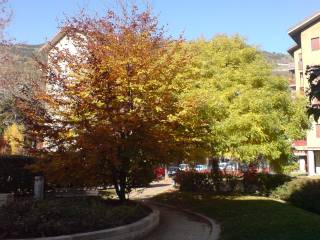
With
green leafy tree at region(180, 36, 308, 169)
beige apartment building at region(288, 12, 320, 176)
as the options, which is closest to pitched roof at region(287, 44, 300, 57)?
beige apartment building at region(288, 12, 320, 176)

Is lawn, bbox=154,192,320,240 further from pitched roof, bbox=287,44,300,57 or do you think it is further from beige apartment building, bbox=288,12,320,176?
pitched roof, bbox=287,44,300,57

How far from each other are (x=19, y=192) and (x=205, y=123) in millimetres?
7190

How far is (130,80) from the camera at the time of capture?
13.7 metres

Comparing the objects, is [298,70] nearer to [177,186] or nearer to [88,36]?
[177,186]

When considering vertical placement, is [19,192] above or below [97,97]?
below

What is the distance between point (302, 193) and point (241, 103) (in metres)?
4.60

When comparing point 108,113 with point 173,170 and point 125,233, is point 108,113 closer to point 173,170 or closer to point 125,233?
point 125,233

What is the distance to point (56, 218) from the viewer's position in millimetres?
10727

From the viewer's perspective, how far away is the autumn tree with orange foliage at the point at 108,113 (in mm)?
13195

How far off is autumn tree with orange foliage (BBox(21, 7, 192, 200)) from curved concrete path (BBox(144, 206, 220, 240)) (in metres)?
1.85

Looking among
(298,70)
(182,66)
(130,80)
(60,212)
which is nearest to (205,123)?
(182,66)

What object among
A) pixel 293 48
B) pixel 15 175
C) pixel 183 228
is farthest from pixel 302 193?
pixel 293 48

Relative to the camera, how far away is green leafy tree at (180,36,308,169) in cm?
1953

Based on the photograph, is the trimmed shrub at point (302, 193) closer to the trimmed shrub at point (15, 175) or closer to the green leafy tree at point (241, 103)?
the green leafy tree at point (241, 103)
